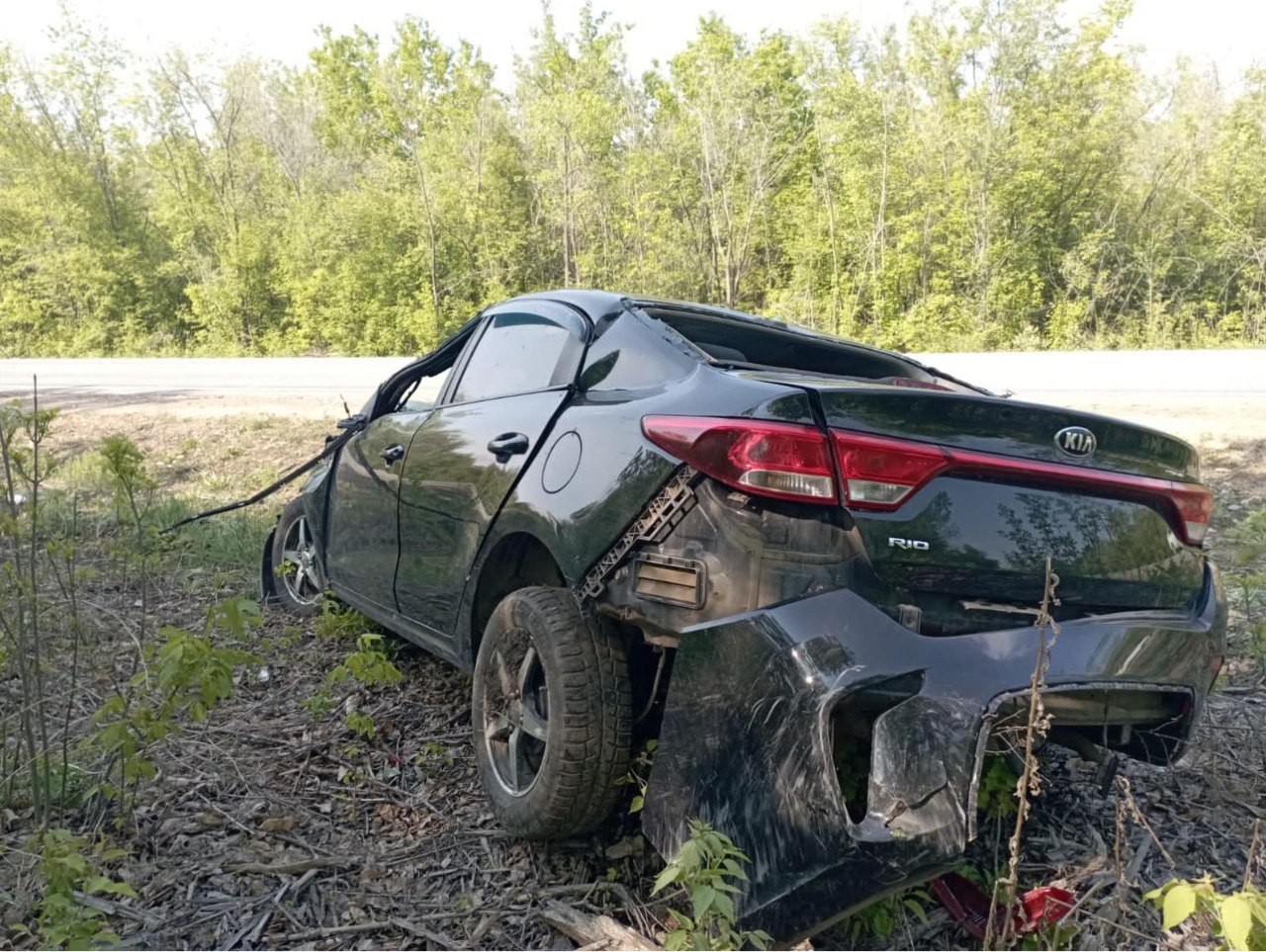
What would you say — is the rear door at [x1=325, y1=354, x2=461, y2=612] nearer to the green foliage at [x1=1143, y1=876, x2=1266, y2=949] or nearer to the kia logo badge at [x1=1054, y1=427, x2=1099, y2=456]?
the kia logo badge at [x1=1054, y1=427, x2=1099, y2=456]

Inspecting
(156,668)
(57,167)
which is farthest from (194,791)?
(57,167)

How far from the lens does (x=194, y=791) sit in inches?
118

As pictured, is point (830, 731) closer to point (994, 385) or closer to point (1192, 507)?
point (1192, 507)

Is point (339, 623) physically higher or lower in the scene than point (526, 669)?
lower

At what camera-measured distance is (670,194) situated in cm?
2383

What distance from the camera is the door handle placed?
9.25ft

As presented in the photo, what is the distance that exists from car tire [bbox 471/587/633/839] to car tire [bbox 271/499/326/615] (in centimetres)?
237

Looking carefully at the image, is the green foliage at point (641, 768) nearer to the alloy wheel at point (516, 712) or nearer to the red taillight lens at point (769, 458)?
the alloy wheel at point (516, 712)

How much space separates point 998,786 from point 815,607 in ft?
2.81

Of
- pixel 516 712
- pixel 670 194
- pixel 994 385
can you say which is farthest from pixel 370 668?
pixel 670 194

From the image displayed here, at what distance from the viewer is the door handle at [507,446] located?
9.25 ft

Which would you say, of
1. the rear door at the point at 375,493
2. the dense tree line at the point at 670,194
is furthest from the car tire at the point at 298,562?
the dense tree line at the point at 670,194

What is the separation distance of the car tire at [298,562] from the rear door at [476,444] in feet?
4.40

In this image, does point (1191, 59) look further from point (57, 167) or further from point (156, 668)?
point (57, 167)
